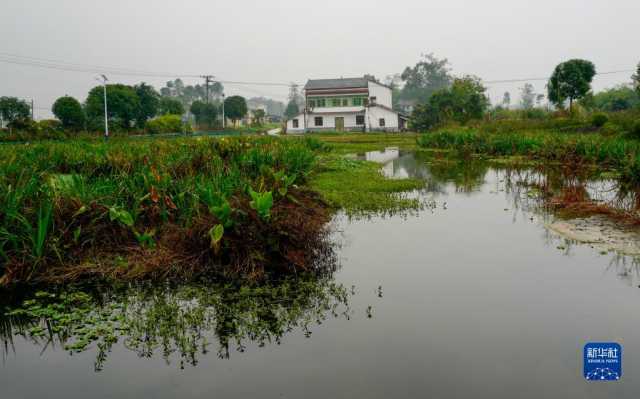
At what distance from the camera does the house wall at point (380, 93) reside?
6181 centimetres

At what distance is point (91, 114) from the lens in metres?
44.3

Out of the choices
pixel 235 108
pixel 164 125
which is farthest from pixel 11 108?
pixel 235 108

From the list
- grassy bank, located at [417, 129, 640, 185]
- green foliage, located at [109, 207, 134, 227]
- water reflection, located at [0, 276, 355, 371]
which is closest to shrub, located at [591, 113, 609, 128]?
grassy bank, located at [417, 129, 640, 185]

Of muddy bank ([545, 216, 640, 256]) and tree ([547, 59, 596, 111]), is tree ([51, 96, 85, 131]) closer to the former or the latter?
tree ([547, 59, 596, 111])

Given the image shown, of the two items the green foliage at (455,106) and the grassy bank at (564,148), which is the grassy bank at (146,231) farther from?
the green foliage at (455,106)

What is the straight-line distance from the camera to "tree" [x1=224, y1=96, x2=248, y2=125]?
6694 cm

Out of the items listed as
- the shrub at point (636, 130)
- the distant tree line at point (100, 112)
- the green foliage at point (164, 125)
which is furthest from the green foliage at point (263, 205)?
the green foliage at point (164, 125)

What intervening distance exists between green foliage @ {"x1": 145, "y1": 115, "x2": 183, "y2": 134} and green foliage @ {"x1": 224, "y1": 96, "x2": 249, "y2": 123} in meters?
17.1

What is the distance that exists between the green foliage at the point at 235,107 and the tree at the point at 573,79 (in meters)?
40.7

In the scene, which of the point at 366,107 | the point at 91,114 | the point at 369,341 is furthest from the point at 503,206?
the point at 366,107

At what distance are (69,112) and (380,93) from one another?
36.5m

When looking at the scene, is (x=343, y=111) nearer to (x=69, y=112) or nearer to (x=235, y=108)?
(x=235, y=108)

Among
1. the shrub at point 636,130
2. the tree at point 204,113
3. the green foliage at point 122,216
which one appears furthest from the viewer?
the tree at point 204,113

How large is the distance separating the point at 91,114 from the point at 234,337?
4516 cm
